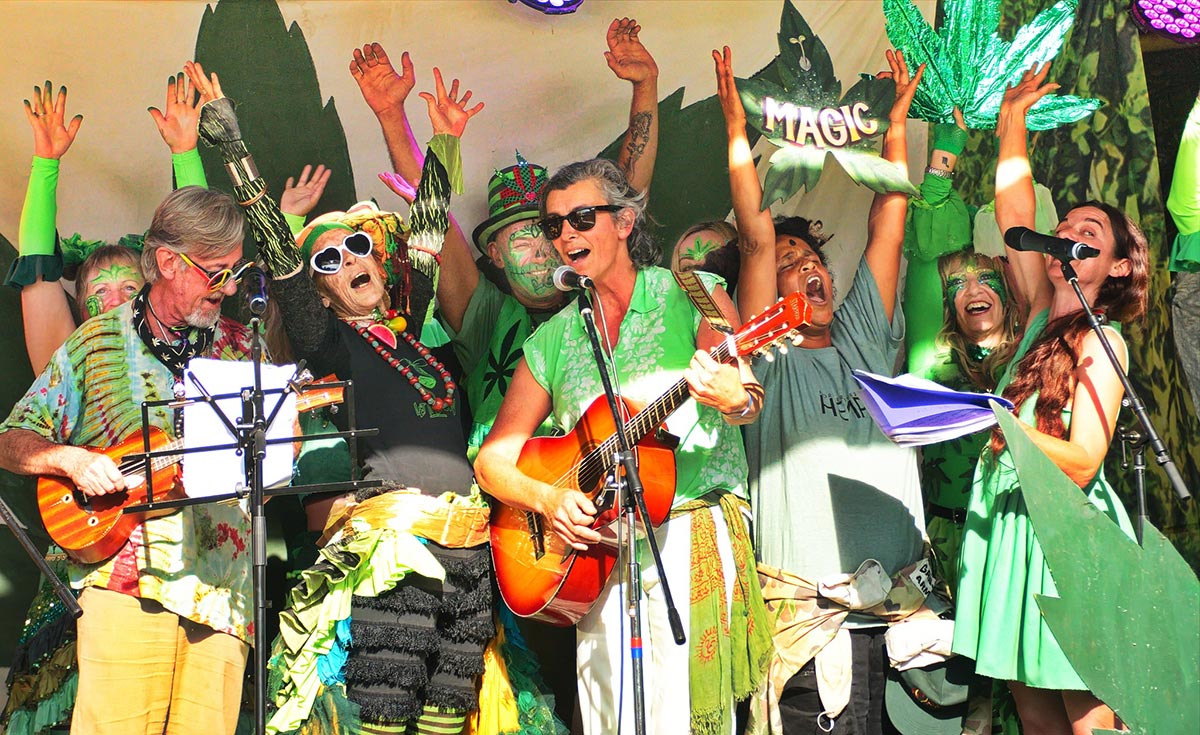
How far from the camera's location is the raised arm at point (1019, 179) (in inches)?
187

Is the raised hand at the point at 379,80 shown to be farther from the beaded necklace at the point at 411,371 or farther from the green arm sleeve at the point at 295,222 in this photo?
the beaded necklace at the point at 411,371

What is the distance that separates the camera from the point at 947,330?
519 centimetres

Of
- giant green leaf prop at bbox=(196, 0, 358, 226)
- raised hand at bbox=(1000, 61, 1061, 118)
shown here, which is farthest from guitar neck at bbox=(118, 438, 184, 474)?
raised hand at bbox=(1000, 61, 1061, 118)

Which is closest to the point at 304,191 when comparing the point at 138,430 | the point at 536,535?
the point at 138,430

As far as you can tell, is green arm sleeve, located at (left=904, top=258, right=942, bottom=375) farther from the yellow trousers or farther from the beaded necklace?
the yellow trousers

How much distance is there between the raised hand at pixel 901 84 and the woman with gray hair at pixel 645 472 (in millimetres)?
1233

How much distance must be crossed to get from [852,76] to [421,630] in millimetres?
3041

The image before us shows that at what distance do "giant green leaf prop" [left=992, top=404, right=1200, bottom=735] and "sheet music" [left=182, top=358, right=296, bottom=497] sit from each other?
2.56m

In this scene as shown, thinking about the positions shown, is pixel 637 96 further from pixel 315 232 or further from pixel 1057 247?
pixel 1057 247

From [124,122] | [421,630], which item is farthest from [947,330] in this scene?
[124,122]

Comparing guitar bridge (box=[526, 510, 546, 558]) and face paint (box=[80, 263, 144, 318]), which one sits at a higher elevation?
face paint (box=[80, 263, 144, 318])

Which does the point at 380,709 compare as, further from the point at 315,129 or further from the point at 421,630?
the point at 315,129

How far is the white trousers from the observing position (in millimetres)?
4109

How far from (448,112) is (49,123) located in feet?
5.19
